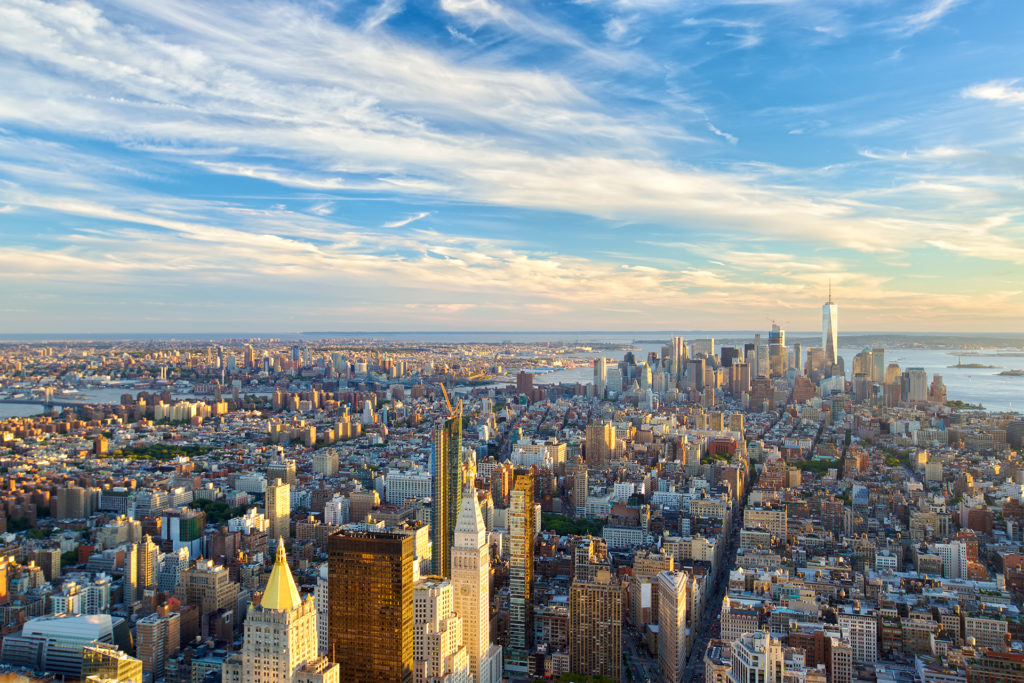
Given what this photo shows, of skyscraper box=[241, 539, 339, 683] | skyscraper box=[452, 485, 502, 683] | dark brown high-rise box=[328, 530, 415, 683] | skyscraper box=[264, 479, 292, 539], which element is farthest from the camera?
skyscraper box=[264, 479, 292, 539]

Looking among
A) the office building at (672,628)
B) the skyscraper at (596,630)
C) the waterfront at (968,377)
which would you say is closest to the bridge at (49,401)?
the waterfront at (968,377)

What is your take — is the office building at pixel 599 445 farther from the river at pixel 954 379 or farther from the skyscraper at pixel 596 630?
the river at pixel 954 379

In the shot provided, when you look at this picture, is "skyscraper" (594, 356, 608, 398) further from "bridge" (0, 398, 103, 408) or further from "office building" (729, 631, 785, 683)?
"office building" (729, 631, 785, 683)

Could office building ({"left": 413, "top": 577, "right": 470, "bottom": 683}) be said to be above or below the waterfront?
below

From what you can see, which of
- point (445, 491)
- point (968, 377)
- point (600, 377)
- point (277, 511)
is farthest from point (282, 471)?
point (968, 377)

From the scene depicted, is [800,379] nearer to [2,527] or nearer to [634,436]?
[634,436]

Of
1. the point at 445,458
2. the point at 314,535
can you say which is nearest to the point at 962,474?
the point at 445,458

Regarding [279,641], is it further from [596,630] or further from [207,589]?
[207,589]

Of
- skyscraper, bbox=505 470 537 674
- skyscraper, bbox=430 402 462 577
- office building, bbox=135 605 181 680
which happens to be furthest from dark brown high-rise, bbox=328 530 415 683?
skyscraper, bbox=430 402 462 577
